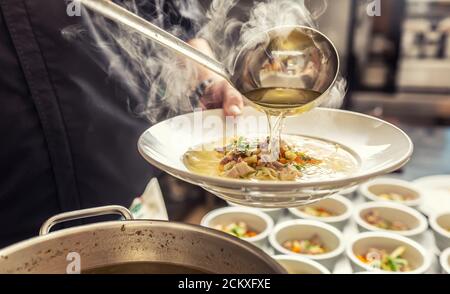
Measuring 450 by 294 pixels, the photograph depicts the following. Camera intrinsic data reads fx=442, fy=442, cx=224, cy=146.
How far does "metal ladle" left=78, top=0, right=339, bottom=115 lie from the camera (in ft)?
3.51

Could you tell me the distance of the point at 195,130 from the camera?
1244 mm

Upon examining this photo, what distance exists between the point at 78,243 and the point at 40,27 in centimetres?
88

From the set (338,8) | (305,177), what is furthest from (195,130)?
(338,8)

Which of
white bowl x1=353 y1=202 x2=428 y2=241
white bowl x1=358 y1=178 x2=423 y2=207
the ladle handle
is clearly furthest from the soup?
white bowl x1=358 y1=178 x2=423 y2=207

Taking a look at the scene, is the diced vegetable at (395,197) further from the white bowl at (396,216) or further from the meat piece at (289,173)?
the meat piece at (289,173)

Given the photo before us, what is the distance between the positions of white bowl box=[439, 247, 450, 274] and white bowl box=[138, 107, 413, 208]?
2.69 ft

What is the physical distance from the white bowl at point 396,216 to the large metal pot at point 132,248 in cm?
153

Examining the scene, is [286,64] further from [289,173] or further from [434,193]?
[434,193]

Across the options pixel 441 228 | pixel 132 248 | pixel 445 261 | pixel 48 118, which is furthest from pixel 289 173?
pixel 441 228

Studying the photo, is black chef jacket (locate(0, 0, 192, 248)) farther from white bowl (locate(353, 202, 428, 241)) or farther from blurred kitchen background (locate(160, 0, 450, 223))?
blurred kitchen background (locate(160, 0, 450, 223))

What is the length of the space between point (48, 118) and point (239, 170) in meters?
0.70

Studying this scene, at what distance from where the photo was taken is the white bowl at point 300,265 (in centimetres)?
177

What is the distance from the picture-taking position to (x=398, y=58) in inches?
167

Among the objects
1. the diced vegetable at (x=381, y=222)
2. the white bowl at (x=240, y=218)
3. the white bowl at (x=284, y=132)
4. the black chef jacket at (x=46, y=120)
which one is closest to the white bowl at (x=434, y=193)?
the diced vegetable at (x=381, y=222)
